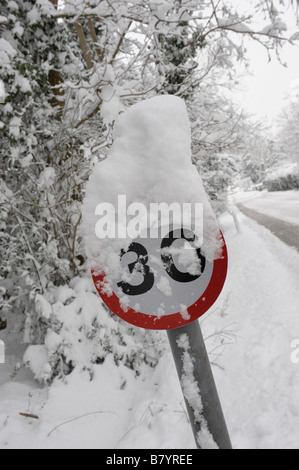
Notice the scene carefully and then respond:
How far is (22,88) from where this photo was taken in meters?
3.00

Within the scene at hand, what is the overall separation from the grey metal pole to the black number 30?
20 centimetres

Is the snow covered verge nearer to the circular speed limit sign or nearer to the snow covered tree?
the snow covered tree

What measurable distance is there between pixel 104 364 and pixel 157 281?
2786mm

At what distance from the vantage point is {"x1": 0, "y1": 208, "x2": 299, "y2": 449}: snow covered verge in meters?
2.46

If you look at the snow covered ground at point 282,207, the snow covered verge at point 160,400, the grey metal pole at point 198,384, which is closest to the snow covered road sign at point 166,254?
the grey metal pole at point 198,384

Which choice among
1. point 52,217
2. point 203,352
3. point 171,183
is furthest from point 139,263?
point 52,217

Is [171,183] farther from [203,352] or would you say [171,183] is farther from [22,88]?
[22,88]
